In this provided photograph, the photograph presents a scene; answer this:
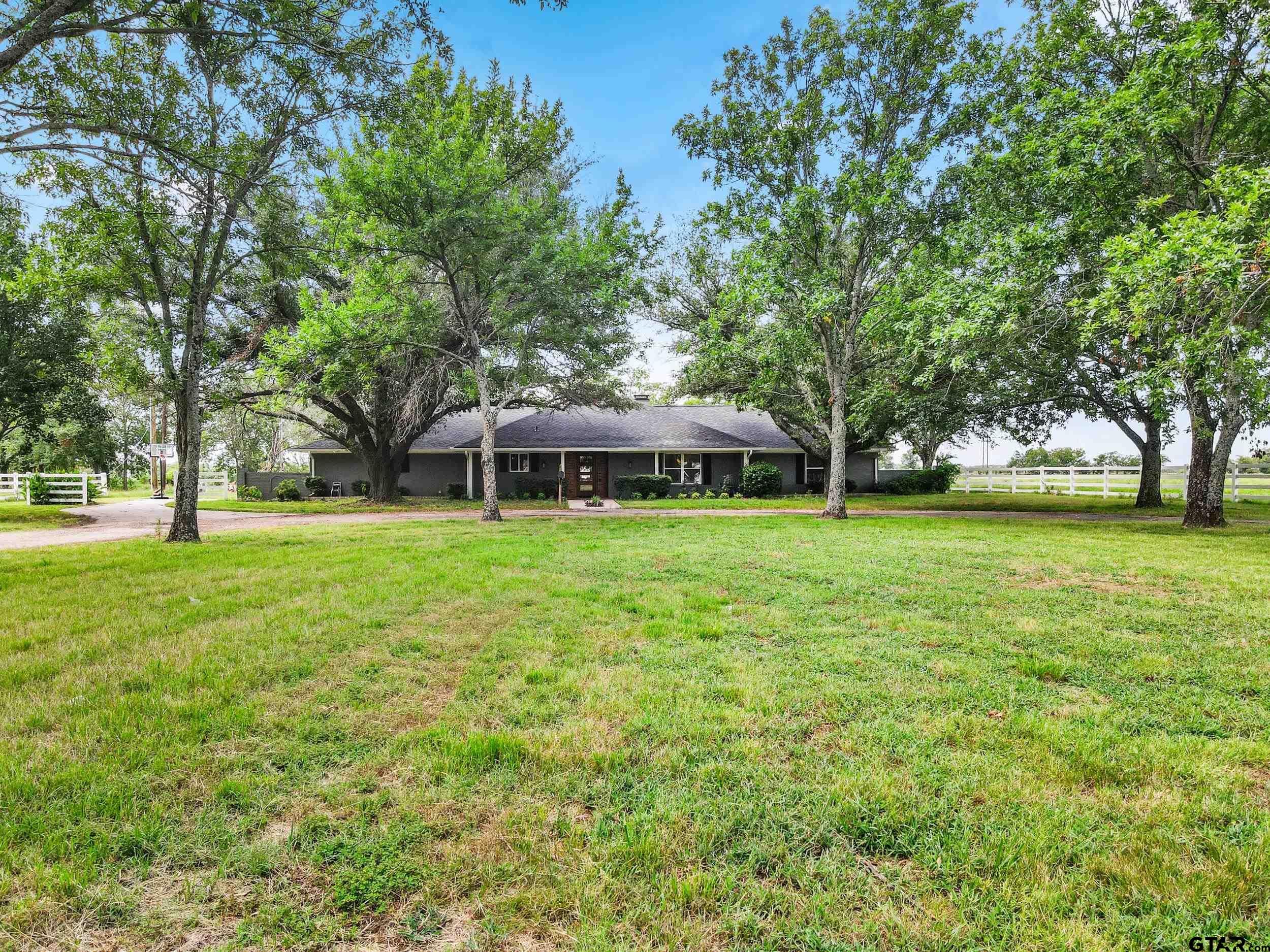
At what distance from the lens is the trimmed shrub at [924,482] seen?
2719cm

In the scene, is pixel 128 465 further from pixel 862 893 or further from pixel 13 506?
pixel 862 893

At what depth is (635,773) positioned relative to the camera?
2.54 m

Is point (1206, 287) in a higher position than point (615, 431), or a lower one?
higher

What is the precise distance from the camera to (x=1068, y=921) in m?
1.70

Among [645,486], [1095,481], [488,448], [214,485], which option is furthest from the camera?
[214,485]

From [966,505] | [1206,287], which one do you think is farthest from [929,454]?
[1206,287]

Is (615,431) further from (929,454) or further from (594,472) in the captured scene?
(929,454)

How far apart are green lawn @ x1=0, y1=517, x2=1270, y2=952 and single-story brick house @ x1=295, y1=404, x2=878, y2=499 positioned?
61.9 feet

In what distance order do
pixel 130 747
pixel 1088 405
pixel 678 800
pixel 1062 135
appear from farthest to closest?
pixel 1088 405 < pixel 1062 135 < pixel 130 747 < pixel 678 800

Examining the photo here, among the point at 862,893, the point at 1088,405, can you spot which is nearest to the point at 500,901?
the point at 862,893

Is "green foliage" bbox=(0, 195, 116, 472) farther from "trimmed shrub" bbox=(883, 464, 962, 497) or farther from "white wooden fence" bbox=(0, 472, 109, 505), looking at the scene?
"trimmed shrub" bbox=(883, 464, 962, 497)

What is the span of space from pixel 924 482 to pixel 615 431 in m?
16.0

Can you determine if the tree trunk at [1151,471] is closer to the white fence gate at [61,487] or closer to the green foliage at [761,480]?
the green foliage at [761,480]

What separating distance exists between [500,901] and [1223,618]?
6.66 meters
